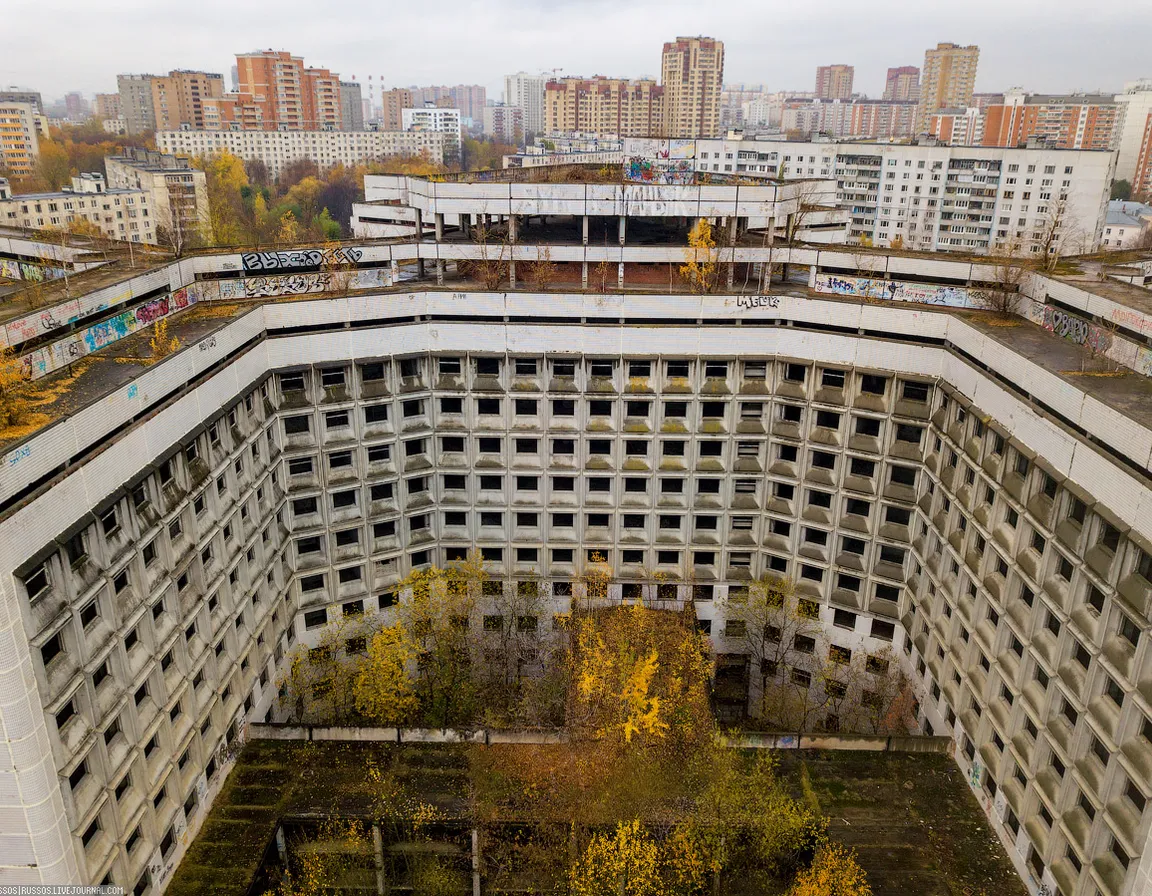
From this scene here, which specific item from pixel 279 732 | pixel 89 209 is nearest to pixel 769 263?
pixel 279 732

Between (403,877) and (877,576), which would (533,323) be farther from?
(403,877)

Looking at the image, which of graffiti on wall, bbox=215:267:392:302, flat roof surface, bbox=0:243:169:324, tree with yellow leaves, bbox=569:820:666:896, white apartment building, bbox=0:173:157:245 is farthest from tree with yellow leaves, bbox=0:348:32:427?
white apartment building, bbox=0:173:157:245

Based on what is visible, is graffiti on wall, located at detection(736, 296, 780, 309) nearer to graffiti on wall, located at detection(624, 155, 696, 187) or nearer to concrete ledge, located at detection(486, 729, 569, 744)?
graffiti on wall, located at detection(624, 155, 696, 187)

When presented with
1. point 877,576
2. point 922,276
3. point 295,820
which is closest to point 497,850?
point 295,820

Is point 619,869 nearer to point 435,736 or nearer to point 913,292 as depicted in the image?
point 435,736

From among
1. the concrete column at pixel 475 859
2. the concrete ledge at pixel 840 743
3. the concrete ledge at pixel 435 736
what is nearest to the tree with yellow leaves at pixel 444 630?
the concrete ledge at pixel 435 736
